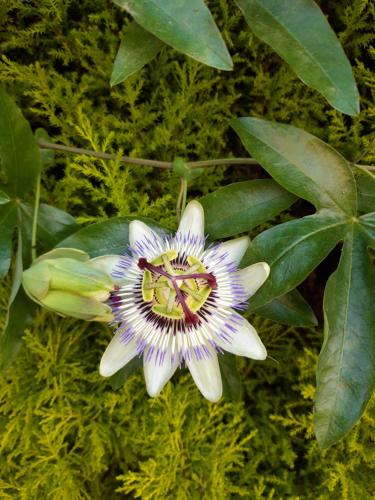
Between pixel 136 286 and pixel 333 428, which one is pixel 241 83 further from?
pixel 333 428

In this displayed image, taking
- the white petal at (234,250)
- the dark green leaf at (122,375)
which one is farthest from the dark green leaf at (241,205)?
the dark green leaf at (122,375)

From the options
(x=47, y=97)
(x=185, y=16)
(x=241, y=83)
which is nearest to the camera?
(x=185, y=16)

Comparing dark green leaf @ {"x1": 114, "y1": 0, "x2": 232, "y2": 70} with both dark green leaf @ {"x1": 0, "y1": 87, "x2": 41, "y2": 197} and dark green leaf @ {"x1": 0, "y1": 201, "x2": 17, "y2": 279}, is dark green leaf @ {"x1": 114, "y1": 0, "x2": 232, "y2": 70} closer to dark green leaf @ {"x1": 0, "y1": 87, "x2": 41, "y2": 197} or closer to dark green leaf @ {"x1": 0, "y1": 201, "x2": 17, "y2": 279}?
dark green leaf @ {"x1": 0, "y1": 87, "x2": 41, "y2": 197}

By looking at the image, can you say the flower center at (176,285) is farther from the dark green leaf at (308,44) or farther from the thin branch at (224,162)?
the dark green leaf at (308,44)

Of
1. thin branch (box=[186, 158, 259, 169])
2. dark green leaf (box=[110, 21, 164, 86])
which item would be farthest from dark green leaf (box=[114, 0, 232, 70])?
thin branch (box=[186, 158, 259, 169])

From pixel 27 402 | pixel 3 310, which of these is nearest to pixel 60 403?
pixel 27 402
